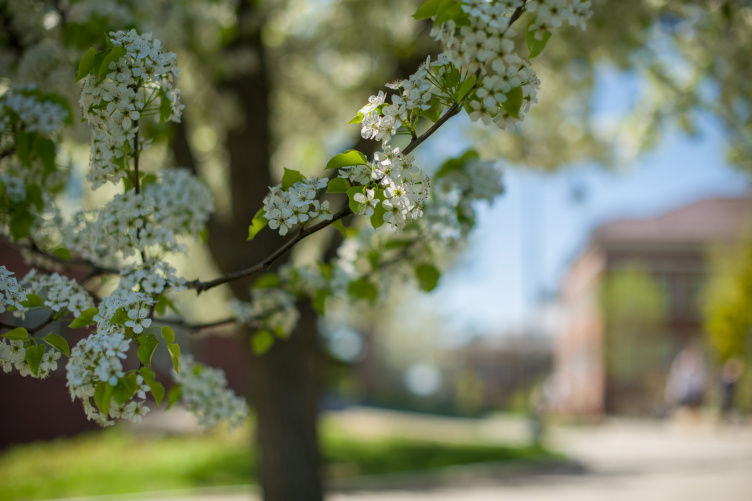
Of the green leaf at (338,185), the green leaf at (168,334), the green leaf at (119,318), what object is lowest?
the green leaf at (168,334)

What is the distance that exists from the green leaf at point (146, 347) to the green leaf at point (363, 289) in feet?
3.90

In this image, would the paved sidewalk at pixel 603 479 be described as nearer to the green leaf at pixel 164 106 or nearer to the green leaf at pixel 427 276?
the green leaf at pixel 427 276

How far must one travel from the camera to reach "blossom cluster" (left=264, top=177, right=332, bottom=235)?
5.74 ft

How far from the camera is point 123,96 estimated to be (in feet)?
6.59

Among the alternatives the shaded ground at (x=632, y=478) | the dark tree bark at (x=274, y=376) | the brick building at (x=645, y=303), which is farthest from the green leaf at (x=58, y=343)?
the brick building at (x=645, y=303)

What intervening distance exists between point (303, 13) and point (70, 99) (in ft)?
19.2

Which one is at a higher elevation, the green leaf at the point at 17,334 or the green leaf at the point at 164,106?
the green leaf at the point at 164,106

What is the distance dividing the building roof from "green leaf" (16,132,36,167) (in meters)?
29.0

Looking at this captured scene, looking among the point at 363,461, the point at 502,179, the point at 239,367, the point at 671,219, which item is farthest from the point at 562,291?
the point at 502,179

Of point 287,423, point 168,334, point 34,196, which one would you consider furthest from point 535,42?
point 287,423

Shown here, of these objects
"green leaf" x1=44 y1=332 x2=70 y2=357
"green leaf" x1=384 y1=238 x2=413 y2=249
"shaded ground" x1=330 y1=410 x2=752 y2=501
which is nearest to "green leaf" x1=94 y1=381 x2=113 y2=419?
"green leaf" x1=44 y1=332 x2=70 y2=357

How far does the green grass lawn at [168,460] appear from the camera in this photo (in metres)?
8.16

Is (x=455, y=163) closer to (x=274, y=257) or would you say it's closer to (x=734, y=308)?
(x=274, y=257)

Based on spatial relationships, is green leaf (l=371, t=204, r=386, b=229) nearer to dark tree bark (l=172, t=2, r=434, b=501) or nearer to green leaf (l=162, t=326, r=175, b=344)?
green leaf (l=162, t=326, r=175, b=344)
